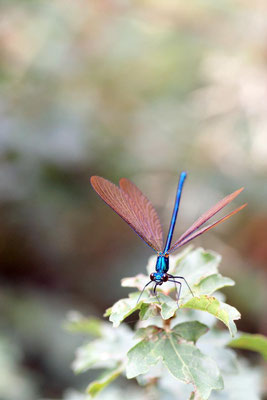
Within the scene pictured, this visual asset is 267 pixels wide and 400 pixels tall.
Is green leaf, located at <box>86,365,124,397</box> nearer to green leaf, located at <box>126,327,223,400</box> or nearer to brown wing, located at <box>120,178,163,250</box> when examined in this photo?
green leaf, located at <box>126,327,223,400</box>

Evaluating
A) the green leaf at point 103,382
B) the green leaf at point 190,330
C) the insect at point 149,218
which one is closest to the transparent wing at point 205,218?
the insect at point 149,218

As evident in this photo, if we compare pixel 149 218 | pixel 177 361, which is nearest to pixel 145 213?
pixel 149 218

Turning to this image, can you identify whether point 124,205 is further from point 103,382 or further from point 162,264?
point 103,382

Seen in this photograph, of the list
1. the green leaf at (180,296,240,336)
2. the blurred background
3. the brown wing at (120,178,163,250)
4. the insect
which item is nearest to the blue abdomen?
the insect

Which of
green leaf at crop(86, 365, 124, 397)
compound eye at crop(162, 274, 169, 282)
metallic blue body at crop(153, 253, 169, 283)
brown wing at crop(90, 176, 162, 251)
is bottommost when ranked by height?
green leaf at crop(86, 365, 124, 397)

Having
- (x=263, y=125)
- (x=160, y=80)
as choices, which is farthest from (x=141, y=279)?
(x=160, y=80)

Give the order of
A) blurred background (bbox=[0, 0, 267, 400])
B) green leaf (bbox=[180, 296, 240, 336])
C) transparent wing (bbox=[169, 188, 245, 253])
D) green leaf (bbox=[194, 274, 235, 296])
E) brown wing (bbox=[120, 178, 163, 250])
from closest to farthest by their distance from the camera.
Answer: green leaf (bbox=[180, 296, 240, 336]) < green leaf (bbox=[194, 274, 235, 296]) < transparent wing (bbox=[169, 188, 245, 253]) < brown wing (bbox=[120, 178, 163, 250]) < blurred background (bbox=[0, 0, 267, 400])
